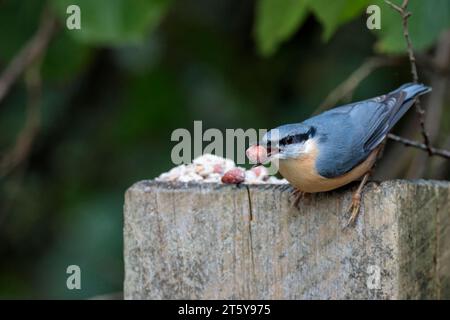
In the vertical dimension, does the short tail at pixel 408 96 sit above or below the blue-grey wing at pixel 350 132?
above

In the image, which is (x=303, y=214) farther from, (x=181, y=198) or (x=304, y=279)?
(x=181, y=198)

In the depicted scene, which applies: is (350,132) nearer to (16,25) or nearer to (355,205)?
(355,205)

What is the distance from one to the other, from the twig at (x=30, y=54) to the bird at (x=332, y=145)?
249 centimetres

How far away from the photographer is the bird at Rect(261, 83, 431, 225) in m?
2.88

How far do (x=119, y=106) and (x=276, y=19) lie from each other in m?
2.64

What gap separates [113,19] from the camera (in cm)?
426

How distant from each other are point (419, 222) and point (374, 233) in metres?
0.17

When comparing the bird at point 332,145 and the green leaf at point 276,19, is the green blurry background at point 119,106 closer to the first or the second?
the green leaf at point 276,19

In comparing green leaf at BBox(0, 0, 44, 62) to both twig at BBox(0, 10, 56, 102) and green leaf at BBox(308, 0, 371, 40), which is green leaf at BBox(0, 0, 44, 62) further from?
green leaf at BBox(308, 0, 371, 40)

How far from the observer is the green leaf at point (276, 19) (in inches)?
146

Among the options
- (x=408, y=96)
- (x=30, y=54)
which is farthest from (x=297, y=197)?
(x=30, y=54)

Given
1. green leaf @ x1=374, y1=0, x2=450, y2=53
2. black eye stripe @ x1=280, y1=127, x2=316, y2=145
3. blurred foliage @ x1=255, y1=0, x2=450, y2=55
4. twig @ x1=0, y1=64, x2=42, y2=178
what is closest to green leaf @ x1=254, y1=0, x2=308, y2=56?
blurred foliage @ x1=255, y1=0, x2=450, y2=55

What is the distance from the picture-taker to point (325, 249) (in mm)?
2543

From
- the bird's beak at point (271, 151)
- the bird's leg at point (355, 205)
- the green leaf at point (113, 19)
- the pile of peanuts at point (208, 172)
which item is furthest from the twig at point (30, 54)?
the bird's leg at point (355, 205)
